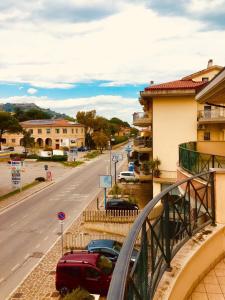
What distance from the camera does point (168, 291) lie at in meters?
3.81

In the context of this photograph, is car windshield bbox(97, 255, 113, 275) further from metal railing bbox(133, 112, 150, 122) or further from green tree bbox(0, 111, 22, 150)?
green tree bbox(0, 111, 22, 150)

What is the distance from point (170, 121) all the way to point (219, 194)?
24.0 metres

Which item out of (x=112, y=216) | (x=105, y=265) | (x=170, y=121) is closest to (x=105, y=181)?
(x=112, y=216)

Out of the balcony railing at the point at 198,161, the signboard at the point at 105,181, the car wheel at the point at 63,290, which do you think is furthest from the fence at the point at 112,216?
the balcony railing at the point at 198,161

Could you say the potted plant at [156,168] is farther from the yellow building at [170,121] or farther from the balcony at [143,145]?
the balcony at [143,145]

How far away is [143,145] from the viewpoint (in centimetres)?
3312

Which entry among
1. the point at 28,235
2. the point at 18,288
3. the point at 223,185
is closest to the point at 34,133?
the point at 28,235

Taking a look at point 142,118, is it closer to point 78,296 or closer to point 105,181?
point 105,181

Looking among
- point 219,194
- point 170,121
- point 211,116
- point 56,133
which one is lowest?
point 219,194

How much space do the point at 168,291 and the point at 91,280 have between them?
12.0 m

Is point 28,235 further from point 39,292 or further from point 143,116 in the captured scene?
point 143,116

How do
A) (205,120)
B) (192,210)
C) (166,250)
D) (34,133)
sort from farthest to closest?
(34,133) < (205,120) < (192,210) < (166,250)

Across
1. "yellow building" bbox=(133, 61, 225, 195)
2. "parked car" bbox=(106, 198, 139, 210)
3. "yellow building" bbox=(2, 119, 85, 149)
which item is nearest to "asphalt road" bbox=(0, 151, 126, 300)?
"parked car" bbox=(106, 198, 139, 210)

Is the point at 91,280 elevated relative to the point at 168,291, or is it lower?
lower
